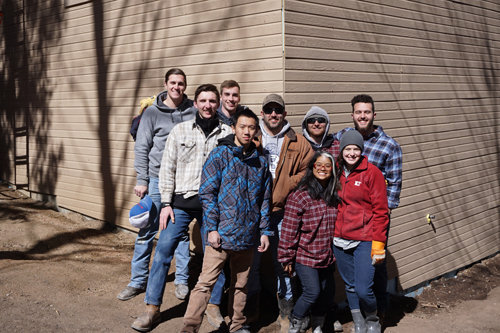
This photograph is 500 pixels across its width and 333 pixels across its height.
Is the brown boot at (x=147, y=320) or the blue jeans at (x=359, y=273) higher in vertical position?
the blue jeans at (x=359, y=273)

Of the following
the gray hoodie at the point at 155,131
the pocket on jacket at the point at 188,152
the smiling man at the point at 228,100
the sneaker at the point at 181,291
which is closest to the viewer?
the pocket on jacket at the point at 188,152

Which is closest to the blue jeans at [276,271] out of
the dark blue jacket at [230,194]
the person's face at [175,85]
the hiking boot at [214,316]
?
the hiking boot at [214,316]

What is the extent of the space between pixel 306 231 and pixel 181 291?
1.67 metres

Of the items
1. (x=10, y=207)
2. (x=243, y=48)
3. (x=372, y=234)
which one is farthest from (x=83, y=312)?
(x=10, y=207)

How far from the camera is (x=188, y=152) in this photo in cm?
425

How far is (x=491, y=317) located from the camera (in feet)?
20.9

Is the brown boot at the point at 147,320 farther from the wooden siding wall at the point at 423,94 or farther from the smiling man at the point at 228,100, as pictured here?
the wooden siding wall at the point at 423,94

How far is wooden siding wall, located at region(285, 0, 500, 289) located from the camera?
210 inches

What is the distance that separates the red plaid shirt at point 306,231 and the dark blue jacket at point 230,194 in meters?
0.36

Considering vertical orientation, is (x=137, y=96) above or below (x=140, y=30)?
below

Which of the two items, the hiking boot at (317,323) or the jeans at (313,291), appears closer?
the jeans at (313,291)

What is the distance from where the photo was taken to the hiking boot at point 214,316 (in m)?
4.49

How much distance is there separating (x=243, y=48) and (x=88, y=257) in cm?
329

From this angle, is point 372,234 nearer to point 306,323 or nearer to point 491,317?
point 306,323
